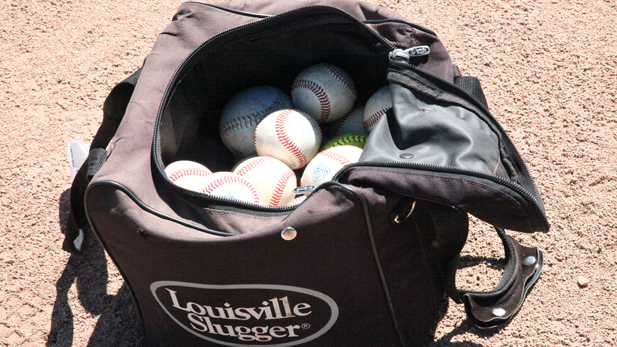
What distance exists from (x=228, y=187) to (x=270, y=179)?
18cm

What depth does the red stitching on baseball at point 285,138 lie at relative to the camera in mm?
1928

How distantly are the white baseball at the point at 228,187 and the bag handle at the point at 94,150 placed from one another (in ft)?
1.06

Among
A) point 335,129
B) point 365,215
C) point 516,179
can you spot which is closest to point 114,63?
point 335,129

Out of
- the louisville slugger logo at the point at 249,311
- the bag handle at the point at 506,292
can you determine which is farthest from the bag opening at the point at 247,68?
the bag handle at the point at 506,292

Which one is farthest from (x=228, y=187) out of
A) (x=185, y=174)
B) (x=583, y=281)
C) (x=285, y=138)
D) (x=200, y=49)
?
(x=583, y=281)

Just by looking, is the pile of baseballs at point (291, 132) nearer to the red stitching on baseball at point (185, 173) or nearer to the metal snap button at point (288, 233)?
the red stitching on baseball at point (185, 173)

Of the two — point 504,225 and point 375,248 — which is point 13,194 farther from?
point 504,225

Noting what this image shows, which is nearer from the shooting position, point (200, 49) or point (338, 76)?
point (200, 49)

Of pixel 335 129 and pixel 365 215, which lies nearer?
pixel 365 215

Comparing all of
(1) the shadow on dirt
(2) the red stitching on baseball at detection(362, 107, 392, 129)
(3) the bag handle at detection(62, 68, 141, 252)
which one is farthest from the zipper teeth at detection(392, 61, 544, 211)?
(1) the shadow on dirt

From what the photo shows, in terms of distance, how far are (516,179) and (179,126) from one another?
1.10 meters

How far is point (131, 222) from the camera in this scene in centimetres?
138

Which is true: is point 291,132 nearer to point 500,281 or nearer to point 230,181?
point 230,181

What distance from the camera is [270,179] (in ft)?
6.00
